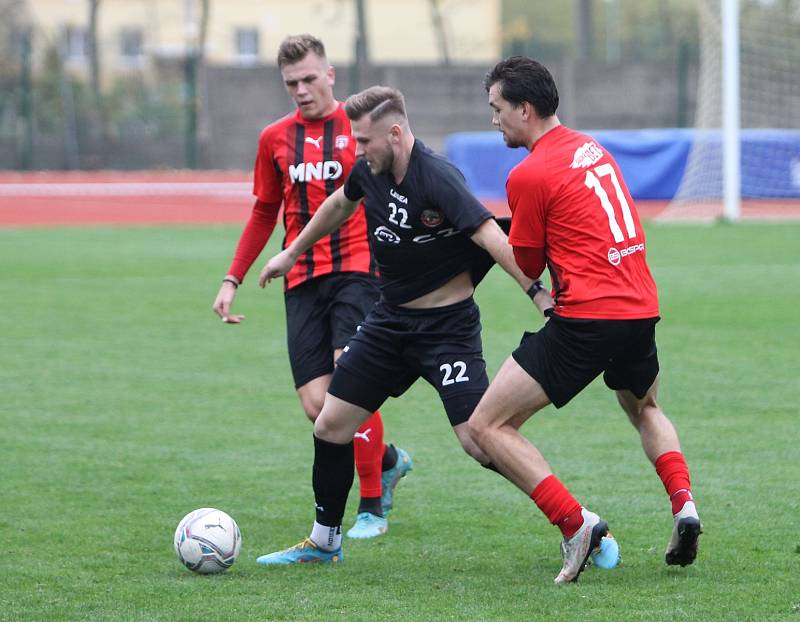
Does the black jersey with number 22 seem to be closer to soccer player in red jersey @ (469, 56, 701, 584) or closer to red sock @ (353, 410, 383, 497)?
soccer player in red jersey @ (469, 56, 701, 584)

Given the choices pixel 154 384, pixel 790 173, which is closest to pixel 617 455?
pixel 154 384

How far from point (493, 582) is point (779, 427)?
3291 mm

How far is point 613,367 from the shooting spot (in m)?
5.04

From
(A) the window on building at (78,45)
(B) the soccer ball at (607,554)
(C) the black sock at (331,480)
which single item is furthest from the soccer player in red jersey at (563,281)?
(A) the window on building at (78,45)

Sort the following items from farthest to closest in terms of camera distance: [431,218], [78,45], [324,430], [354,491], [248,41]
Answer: [78,45], [248,41], [354,491], [324,430], [431,218]

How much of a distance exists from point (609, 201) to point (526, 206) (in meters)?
0.31

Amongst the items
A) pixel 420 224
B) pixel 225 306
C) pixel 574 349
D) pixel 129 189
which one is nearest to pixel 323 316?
pixel 225 306

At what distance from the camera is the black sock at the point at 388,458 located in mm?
6328

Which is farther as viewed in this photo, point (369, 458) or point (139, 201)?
point (139, 201)

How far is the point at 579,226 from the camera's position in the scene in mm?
4742

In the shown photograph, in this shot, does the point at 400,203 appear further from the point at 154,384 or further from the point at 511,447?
the point at 154,384

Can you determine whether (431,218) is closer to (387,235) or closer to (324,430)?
(387,235)

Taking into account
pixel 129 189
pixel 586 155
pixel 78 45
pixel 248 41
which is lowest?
pixel 78 45

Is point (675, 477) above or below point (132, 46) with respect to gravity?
above
